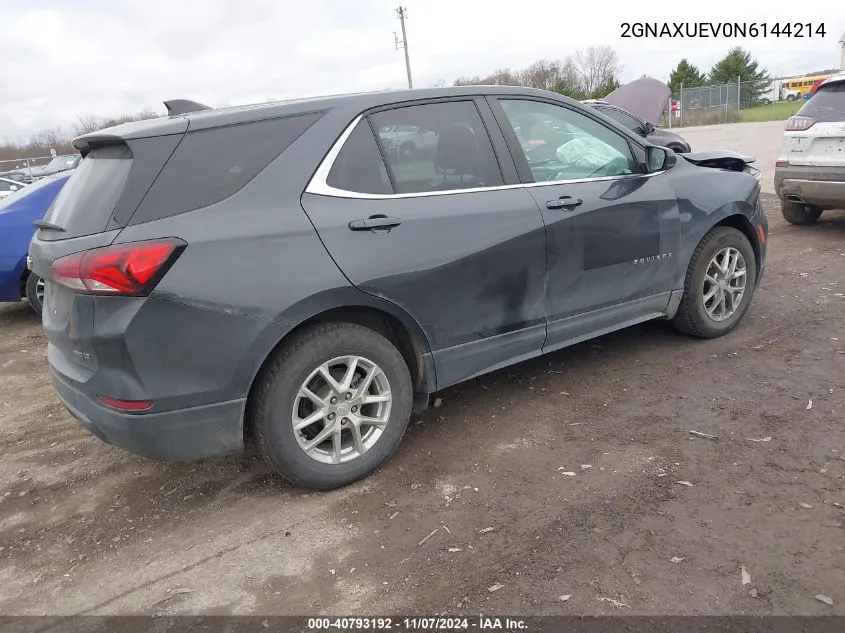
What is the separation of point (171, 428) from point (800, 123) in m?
7.28

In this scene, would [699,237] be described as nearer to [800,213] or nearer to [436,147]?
[436,147]

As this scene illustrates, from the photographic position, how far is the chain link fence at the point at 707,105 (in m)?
35.3

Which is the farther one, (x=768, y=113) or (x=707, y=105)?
(x=768, y=113)

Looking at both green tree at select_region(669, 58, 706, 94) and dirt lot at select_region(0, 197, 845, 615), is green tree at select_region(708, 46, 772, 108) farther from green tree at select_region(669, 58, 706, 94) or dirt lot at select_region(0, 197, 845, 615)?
dirt lot at select_region(0, 197, 845, 615)

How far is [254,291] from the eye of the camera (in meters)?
2.73

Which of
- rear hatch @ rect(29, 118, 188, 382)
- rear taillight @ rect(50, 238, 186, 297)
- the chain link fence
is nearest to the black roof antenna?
rear hatch @ rect(29, 118, 188, 382)

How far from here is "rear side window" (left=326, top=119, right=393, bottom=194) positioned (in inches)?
119

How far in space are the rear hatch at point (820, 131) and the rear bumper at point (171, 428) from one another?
22.2ft

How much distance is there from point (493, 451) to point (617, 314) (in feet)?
4.08

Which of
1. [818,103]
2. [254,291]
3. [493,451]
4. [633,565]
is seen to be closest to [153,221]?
[254,291]

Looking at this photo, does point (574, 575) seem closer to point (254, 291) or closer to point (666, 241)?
point (254, 291)

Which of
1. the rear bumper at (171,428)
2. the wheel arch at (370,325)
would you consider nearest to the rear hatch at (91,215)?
the rear bumper at (171,428)

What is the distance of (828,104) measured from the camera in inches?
277

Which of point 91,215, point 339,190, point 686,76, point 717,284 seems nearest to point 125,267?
point 91,215
